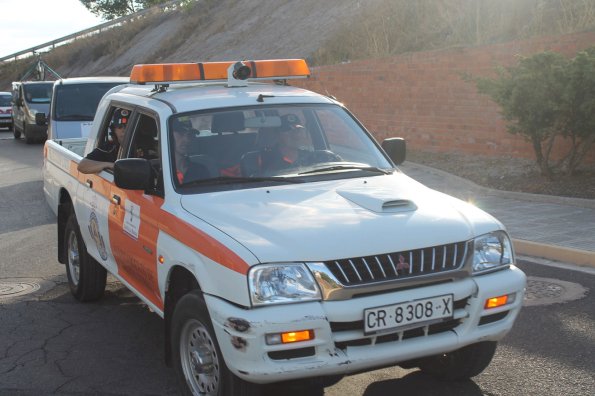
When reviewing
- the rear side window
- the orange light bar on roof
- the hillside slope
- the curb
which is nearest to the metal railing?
the hillside slope

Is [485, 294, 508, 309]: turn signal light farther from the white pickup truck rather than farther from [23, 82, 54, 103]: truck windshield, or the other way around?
[23, 82, 54, 103]: truck windshield

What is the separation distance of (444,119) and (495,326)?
1235 centimetres

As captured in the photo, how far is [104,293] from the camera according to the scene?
7859 mm

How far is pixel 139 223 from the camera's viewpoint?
585 cm

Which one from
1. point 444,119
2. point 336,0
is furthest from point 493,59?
point 336,0

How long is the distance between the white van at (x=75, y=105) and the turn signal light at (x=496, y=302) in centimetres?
1204

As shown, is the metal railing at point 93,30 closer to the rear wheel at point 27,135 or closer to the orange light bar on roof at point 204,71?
the rear wheel at point 27,135

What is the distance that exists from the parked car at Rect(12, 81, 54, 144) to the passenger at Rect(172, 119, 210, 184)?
21.4 metres

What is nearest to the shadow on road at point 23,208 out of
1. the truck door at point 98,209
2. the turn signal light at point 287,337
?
the truck door at point 98,209

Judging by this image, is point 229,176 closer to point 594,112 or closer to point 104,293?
point 104,293

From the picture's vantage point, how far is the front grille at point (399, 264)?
448 cm

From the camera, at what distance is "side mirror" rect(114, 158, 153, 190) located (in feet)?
18.3

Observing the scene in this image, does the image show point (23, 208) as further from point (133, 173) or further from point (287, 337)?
point (287, 337)

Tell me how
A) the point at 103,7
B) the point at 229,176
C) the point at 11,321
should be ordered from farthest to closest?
1. the point at 103,7
2. the point at 11,321
3. the point at 229,176
